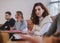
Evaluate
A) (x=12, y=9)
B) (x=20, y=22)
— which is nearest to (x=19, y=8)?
(x=12, y=9)

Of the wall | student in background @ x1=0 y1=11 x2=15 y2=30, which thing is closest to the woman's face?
student in background @ x1=0 y1=11 x2=15 y2=30

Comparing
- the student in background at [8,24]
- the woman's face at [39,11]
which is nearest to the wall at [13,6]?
the student in background at [8,24]

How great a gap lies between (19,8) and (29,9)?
0.41 m

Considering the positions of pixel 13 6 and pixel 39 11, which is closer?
pixel 39 11

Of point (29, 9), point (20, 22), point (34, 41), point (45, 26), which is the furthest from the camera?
point (29, 9)

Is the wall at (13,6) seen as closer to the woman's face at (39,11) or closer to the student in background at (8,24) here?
the student in background at (8,24)

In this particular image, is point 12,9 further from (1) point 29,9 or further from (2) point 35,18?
(2) point 35,18

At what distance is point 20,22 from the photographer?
3293 mm

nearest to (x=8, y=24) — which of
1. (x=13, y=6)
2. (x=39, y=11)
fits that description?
(x=13, y=6)

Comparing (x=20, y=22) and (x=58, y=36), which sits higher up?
(x=58, y=36)

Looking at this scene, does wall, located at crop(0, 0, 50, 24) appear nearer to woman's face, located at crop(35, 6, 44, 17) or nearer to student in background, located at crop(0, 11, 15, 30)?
student in background, located at crop(0, 11, 15, 30)

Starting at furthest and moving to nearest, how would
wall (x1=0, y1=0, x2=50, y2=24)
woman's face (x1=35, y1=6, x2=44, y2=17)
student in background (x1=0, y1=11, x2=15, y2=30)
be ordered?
wall (x1=0, y1=0, x2=50, y2=24) → student in background (x1=0, y1=11, x2=15, y2=30) → woman's face (x1=35, y1=6, x2=44, y2=17)

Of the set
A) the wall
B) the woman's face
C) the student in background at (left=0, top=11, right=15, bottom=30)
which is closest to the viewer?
the woman's face

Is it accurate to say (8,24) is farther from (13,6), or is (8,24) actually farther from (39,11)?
(39,11)
